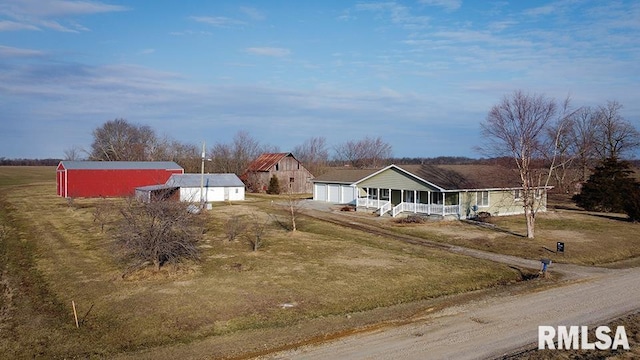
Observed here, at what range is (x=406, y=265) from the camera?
21.3m

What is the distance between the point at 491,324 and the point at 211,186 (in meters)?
44.4

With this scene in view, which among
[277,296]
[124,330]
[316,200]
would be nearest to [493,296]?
[277,296]

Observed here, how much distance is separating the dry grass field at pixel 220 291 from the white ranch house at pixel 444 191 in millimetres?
11229

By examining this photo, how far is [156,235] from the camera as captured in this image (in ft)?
64.8

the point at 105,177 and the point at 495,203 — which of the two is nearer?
the point at 495,203

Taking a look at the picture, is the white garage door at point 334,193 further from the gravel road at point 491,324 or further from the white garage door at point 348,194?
the gravel road at point 491,324

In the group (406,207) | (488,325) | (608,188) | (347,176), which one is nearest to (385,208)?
(406,207)

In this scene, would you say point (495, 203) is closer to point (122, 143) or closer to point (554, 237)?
point (554, 237)

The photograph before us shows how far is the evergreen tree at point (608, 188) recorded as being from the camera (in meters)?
44.9

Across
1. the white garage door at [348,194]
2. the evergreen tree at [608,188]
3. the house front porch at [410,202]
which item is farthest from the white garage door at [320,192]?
the evergreen tree at [608,188]

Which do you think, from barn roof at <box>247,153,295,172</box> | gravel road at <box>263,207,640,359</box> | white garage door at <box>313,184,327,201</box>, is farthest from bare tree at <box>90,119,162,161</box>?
gravel road at <box>263,207,640,359</box>

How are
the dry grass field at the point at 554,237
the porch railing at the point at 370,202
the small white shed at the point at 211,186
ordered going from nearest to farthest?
the dry grass field at the point at 554,237, the porch railing at the point at 370,202, the small white shed at the point at 211,186

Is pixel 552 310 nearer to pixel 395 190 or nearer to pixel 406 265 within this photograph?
pixel 406 265

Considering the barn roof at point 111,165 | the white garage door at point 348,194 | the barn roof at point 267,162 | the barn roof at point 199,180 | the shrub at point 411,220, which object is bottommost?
the shrub at point 411,220
